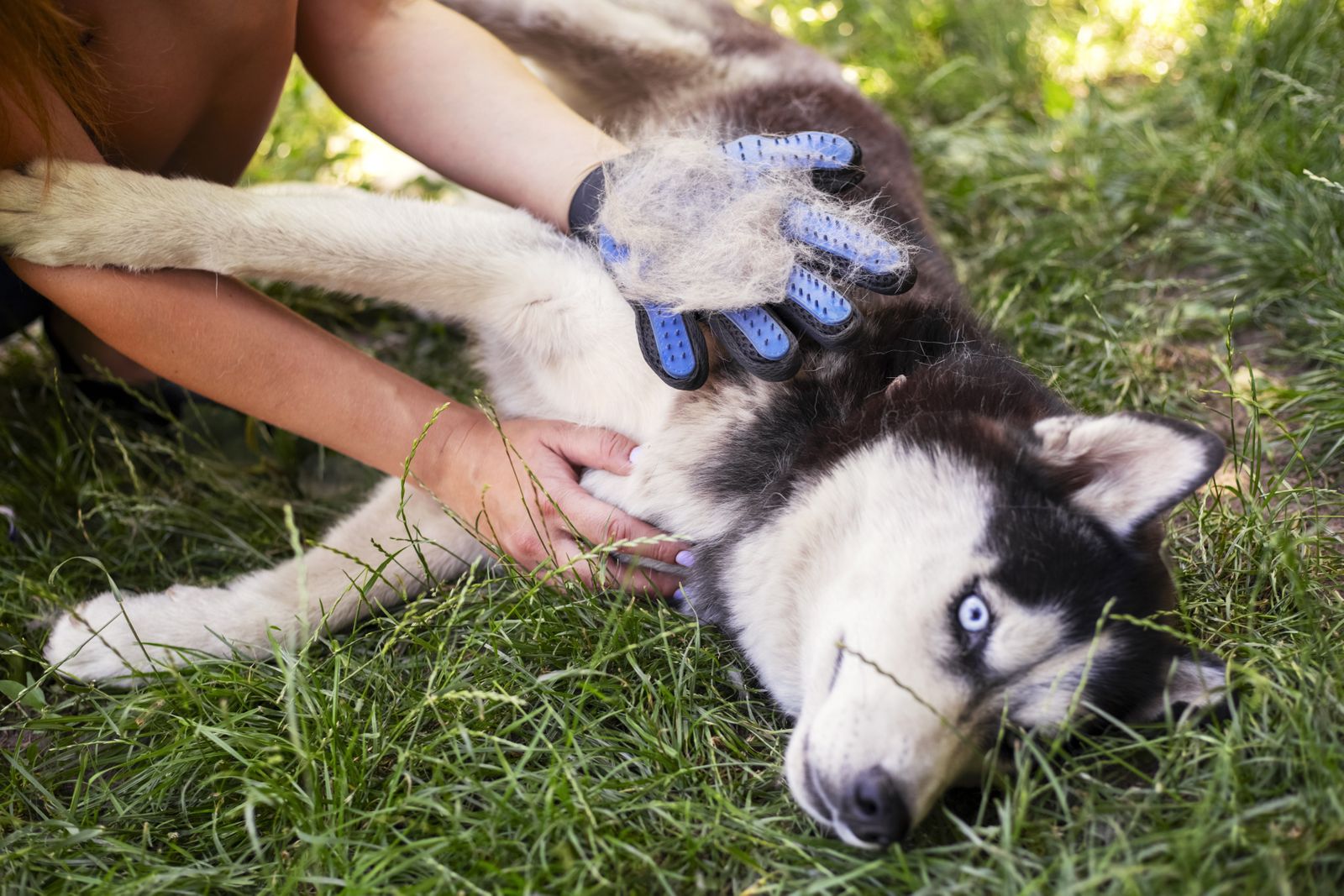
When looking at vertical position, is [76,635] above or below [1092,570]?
below

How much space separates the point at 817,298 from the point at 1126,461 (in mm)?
722

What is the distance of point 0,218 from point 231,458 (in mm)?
1148

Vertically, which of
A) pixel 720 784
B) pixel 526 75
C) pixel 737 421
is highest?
pixel 526 75

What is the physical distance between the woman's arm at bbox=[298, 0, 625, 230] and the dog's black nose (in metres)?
1.69

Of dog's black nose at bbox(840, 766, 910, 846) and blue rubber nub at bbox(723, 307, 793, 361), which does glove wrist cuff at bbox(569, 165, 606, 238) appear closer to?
blue rubber nub at bbox(723, 307, 793, 361)

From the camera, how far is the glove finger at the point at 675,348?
7.24ft

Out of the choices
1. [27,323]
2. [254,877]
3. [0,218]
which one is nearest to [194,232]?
[0,218]

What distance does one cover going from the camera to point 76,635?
2.37 metres

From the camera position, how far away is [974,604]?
1871mm

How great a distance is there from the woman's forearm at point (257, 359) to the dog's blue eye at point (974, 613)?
4.36ft

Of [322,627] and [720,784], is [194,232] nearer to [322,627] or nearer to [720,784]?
[322,627]

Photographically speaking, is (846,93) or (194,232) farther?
(846,93)

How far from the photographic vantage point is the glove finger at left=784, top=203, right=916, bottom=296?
2.24m

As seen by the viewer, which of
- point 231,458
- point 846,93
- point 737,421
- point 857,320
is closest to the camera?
point 857,320
